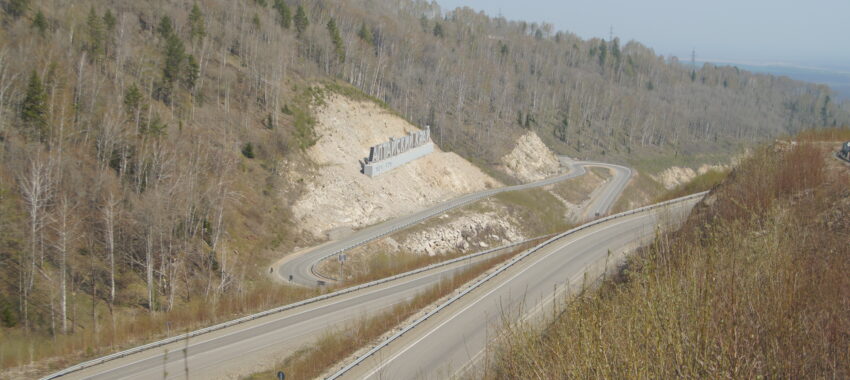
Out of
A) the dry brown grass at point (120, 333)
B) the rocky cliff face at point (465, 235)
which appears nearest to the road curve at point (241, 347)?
the dry brown grass at point (120, 333)

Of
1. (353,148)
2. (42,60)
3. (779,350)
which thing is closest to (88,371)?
(779,350)

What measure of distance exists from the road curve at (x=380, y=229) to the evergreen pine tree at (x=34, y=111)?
54.9 feet

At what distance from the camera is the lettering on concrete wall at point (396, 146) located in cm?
5766

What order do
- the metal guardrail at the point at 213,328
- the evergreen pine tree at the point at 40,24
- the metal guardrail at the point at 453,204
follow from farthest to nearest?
the evergreen pine tree at the point at 40,24 < the metal guardrail at the point at 453,204 < the metal guardrail at the point at 213,328

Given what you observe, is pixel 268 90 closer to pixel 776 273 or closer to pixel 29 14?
pixel 29 14

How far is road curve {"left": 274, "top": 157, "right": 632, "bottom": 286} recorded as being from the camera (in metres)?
39.1

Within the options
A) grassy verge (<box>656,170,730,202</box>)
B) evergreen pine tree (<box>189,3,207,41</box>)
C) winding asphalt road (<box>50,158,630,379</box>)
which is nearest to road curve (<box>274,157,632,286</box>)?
winding asphalt road (<box>50,158,630,379</box>)

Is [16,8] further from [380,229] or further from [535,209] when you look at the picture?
[535,209]

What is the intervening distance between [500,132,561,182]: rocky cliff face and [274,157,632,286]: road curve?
2182 millimetres

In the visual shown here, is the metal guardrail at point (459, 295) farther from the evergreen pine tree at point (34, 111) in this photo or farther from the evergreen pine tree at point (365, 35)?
the evergreen pine tree at point (365, 35)

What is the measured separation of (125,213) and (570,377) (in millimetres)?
32408

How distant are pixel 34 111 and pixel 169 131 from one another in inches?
409

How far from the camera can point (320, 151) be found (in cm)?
5588

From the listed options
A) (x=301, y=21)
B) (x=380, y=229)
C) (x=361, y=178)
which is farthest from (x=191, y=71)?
(x=301, y=21)
